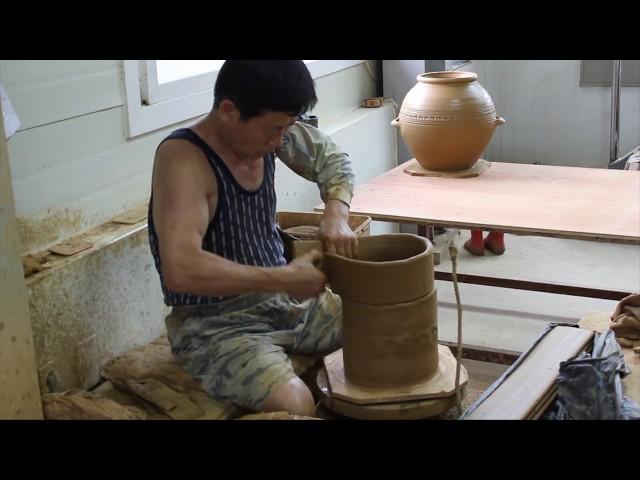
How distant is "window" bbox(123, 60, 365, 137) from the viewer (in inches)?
112

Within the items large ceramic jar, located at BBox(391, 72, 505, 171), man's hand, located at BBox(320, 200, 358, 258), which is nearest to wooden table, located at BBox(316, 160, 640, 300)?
large ceramic jar, located at BBox(391, 72, 505, 171)

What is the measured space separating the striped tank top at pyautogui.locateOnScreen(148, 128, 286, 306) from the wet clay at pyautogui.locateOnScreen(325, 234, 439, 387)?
10.8 inches

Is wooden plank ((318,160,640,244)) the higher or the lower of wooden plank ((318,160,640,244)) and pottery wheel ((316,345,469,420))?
the higher

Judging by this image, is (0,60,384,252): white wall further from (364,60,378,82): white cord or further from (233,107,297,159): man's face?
(364,60,378,82): white cord

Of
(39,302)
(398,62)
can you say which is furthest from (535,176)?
(39,302)

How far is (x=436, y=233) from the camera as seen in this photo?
5.34m

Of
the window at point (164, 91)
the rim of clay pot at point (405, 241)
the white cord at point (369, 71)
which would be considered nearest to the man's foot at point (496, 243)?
the white cord at point (369, 71)

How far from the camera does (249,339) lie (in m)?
2.31

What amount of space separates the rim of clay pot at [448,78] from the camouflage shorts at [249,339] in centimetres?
159

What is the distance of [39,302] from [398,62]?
3184 mm

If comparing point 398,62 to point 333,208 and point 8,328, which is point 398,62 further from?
point 8,328

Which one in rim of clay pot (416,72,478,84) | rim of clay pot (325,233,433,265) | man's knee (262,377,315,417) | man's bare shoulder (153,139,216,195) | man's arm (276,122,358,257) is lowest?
man's knee (262,377,315,417)

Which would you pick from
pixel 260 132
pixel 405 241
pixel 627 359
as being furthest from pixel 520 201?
pixel 260 132

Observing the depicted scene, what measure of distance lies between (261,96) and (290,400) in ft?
2.60
